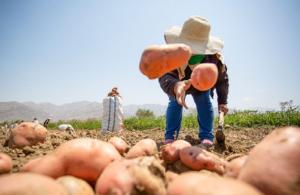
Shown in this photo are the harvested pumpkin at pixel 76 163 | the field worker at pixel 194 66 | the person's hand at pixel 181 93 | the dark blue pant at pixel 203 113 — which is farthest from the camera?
the dark blue pant at pixel 203 113

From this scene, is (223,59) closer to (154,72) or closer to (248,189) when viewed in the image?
(154,72)

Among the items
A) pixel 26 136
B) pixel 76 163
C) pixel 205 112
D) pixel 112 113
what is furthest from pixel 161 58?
pixel 112 113

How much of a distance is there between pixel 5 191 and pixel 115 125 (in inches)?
267

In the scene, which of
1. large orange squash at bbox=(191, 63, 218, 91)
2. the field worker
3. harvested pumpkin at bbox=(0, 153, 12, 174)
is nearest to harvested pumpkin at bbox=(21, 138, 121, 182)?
harvested pumpkin at bbox=(0, 153, 12, 174)

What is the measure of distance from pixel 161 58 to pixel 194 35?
169 cm

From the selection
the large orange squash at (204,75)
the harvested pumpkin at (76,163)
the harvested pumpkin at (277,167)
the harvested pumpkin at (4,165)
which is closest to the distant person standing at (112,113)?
the large orange squash at (204,75)

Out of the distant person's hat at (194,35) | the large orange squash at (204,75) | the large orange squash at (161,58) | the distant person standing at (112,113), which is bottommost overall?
the distant person standing at (112,113)

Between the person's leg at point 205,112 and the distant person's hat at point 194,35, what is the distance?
1.74 ft

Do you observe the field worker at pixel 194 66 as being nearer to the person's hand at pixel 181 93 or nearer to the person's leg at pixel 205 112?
the person's leg at pixel 205 112

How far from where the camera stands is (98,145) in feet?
5.08

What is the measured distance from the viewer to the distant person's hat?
3.48 m

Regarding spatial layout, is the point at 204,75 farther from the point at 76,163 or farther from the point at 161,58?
the point at 76,163

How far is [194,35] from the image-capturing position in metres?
3.55

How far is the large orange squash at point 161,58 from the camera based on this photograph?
6.49 ft
